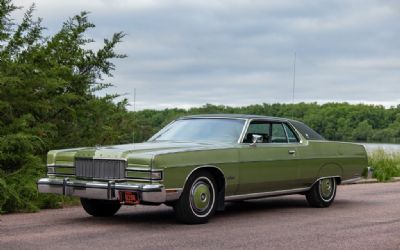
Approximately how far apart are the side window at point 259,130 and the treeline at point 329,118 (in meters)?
3.71

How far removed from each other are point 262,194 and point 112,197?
8.44 ft

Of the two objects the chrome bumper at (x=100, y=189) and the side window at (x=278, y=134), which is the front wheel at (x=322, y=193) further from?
the chrome bumper at (x=100, y=189)

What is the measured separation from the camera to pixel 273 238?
845 centimetres

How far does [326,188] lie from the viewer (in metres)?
12.1

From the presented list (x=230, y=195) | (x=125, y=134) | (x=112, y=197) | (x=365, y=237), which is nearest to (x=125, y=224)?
(x=112, y=197)

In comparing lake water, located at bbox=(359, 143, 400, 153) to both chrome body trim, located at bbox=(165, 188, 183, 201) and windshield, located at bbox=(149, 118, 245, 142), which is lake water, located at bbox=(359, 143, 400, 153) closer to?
windshield, located at bbox=(149, 118, 245, 142)

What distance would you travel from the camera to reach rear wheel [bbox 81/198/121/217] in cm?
1031

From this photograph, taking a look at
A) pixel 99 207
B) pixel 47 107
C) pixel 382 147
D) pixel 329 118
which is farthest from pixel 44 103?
pixel 382 147

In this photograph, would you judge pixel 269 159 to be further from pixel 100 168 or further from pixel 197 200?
pixel 100 168

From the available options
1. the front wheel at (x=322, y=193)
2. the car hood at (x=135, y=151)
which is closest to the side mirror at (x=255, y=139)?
the car hood at (x=135, y=151)

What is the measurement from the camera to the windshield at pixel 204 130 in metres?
10.7

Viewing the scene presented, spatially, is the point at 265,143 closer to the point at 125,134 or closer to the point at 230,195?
the point at 230,195

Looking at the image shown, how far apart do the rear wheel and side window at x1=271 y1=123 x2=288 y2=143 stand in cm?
262

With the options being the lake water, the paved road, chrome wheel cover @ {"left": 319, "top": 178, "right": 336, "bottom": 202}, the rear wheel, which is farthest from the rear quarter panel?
the lake water
